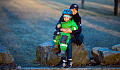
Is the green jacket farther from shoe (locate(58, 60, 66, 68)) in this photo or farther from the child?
shoe (locate(58, 60, 66, 68))

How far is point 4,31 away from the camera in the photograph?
30.1 feet

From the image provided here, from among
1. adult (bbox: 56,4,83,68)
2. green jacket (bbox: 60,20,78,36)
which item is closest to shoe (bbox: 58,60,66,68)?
adult (bbox: 56,4,83,68)

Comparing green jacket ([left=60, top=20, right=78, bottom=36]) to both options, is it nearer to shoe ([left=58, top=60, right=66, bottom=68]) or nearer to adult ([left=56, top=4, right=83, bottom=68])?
adult ([left=56, top=4, right=83, bottom=68])

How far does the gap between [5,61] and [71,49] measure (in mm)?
1518

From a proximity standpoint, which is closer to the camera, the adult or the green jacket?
the adult

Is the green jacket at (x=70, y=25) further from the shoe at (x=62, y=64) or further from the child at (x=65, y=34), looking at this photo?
the shoe at (x=62, y=64)

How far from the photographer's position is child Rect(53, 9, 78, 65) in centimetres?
463

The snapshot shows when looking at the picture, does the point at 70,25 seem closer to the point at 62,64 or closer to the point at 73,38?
the point at 73,38

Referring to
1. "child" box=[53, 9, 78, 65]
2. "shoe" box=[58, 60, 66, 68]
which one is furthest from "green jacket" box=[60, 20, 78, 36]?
"shoe" box=[58, 60, 66, 68]

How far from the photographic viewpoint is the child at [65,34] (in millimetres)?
4629

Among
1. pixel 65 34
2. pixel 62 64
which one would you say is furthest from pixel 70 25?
pixel 62 64

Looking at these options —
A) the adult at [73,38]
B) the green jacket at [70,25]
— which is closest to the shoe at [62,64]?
the adult at [73,38]

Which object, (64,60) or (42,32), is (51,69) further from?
(42,32)

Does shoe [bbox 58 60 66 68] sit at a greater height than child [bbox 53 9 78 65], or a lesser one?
lesser
